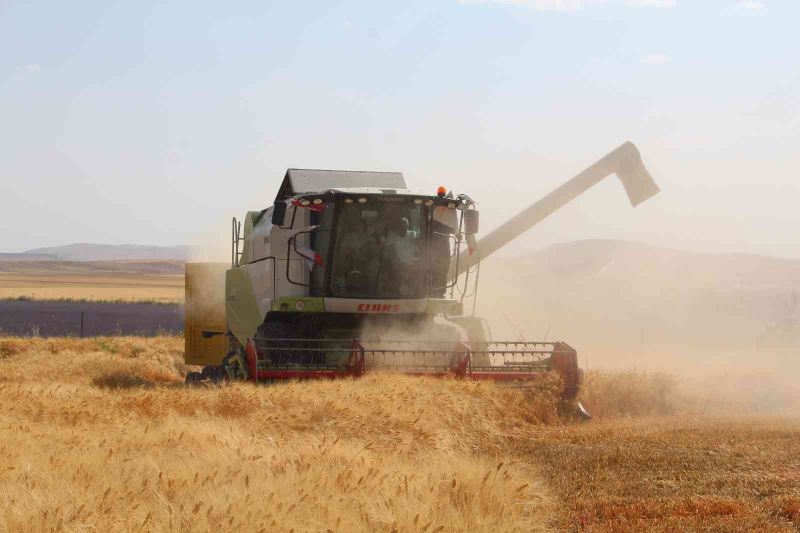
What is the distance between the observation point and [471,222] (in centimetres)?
1534

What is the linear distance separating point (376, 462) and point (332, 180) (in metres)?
9.30

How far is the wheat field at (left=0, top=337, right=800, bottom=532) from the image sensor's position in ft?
20.4

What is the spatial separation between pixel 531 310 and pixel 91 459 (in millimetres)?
26448

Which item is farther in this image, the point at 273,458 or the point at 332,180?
the point at 332,180

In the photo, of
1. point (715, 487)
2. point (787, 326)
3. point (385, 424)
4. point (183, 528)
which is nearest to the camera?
point (183, 528)

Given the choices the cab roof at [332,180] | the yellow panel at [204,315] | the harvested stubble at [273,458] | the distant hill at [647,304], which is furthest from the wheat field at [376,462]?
the distant hill at [647,304]

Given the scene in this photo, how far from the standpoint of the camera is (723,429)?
12.5 m

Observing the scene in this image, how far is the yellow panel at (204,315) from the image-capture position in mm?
22156

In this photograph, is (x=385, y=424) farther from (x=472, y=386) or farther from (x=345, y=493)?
(x=345, y=493)

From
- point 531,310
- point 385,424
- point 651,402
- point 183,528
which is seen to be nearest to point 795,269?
point 531,310

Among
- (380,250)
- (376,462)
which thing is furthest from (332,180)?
(376,462)

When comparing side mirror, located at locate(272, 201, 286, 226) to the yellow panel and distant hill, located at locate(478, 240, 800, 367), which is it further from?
distant hill, located at locate(478, 240, 800, 367)

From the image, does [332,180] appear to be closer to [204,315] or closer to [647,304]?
[204,315]

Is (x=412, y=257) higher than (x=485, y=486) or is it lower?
higher
